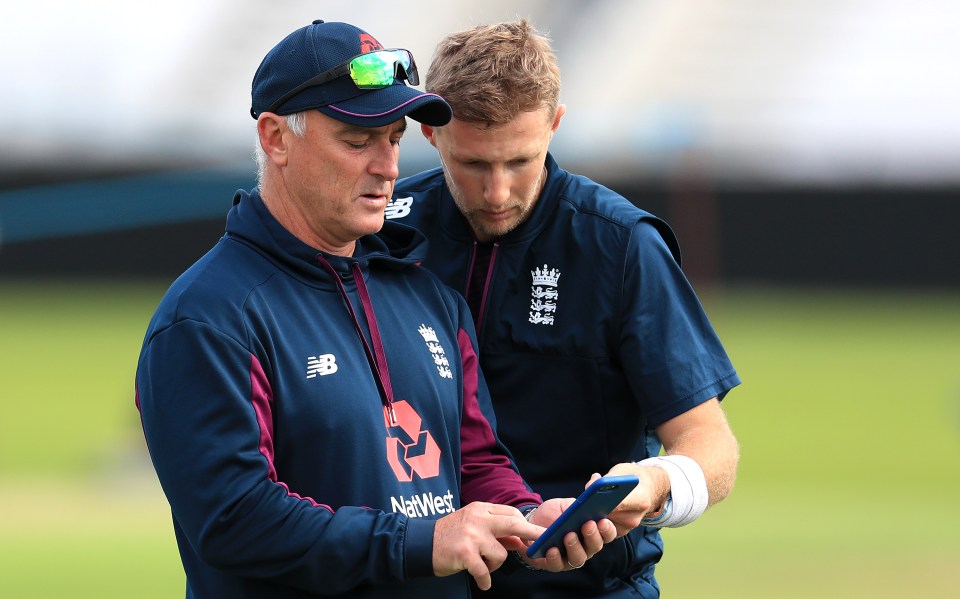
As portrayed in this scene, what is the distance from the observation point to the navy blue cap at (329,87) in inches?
116

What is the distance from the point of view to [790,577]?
26.5 ft

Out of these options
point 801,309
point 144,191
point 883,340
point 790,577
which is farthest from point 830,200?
point 790,577

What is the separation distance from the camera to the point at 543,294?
3.64 metres

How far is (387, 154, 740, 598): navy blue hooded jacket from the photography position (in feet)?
11.5

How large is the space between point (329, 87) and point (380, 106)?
0.36ft

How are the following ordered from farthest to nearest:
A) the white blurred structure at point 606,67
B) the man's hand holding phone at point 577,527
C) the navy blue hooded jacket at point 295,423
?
the white blurred structure at point 606,67, the man's hand holding phone at point 577,527, the navy blue hooded jacket at point 295,423

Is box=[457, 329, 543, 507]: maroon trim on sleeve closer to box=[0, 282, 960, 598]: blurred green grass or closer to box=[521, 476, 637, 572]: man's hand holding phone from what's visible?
box=[521, 476, 637, 572]: man's hand holding phone

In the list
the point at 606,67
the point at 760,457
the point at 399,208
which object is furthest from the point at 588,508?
the point at 606,67

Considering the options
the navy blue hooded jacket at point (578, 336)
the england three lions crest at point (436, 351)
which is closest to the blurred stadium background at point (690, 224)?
the navy blue hooded jacket at point (578, 336)

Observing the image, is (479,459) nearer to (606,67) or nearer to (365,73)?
(365,73)

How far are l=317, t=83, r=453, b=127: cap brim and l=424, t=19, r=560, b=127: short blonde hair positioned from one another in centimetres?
41

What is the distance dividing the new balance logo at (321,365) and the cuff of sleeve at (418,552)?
1.15 feet

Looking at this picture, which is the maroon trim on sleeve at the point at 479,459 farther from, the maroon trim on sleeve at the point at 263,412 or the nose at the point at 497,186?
the maroon trim on sleeve at the point at 263,412

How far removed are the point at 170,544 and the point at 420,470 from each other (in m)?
6.27
